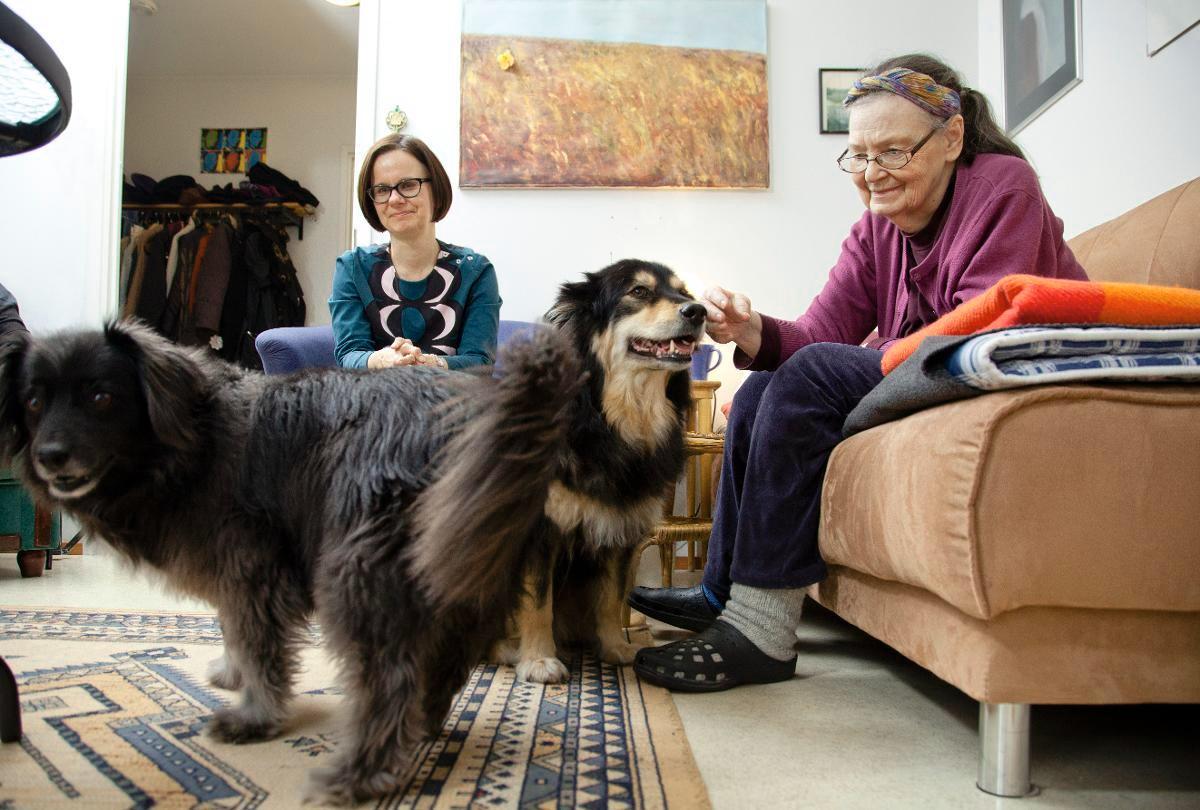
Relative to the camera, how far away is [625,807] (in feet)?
3.48

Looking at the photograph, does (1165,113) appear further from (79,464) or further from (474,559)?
(79,464)

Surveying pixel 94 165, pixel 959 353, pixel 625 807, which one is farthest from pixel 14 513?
pixel 959 353

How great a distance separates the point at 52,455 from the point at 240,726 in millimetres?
499

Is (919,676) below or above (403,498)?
below

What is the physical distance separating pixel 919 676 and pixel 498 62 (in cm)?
336

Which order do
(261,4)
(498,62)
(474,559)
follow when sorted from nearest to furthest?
→ (474,559), (498,62), (261,4)

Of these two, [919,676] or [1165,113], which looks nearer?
[919,676]

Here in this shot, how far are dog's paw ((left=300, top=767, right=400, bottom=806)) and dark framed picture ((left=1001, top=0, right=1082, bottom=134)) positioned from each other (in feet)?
10.6

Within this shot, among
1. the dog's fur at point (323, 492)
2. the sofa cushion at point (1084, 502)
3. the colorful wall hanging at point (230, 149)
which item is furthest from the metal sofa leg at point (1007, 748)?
the colorful wall hanging at point (230, 149)

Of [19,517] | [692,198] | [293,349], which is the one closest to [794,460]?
[293,349]

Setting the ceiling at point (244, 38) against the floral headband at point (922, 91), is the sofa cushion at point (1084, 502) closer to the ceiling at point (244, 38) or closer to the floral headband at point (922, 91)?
the floral headband at point (922, 91)

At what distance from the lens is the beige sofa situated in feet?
3.40

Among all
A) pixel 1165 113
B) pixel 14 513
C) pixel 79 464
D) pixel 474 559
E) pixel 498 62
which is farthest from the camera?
pixel 498 62

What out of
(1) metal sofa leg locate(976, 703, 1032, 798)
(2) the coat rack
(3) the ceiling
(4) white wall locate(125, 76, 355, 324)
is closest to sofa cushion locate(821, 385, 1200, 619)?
(1) metal sofa leg locate(976, 703, 1032, 798)
